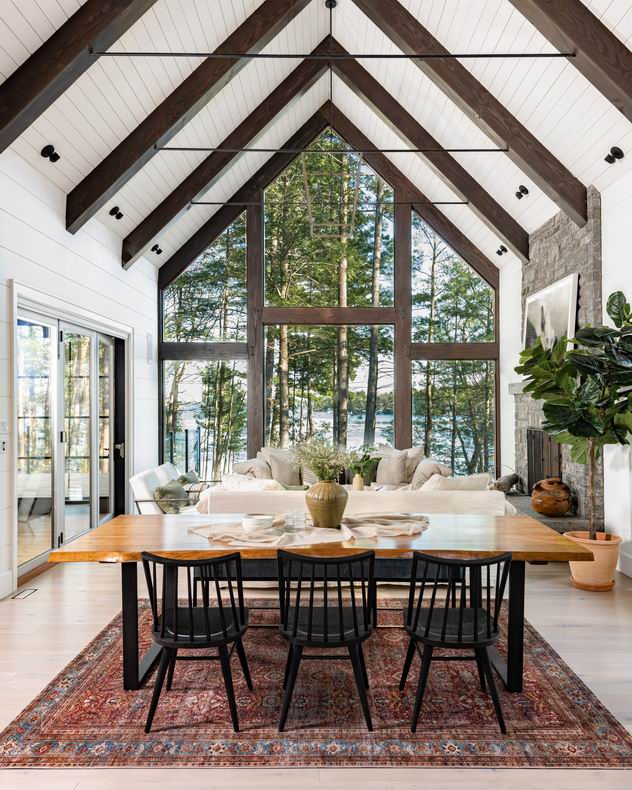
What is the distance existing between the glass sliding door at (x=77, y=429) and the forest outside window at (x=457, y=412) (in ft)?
14.6

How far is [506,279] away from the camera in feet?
27.5

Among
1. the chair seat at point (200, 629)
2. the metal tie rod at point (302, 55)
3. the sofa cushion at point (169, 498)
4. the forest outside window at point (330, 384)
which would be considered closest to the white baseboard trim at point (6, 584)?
the sofa cushion at point (169, 498)

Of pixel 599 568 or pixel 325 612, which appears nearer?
pixel 325 612

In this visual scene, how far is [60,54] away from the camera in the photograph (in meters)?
4.05

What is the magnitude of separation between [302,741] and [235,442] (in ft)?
20.5

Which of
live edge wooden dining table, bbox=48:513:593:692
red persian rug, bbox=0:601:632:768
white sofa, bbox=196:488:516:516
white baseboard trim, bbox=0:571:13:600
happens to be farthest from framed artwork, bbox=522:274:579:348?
white baseboard trim, bbox=0:571:13:600

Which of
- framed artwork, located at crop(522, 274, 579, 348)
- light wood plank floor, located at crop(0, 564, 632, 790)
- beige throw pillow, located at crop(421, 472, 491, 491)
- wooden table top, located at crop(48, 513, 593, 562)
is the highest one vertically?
framed artwork, located at crop(522, 274, 579, 348)

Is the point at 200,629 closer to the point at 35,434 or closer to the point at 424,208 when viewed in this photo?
the point at 35,434

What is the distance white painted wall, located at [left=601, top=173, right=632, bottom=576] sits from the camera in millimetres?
4996

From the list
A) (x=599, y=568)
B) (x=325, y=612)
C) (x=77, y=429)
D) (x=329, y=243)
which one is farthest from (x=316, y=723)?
(x=329, y=243)

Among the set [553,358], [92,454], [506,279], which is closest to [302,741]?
[553,358]

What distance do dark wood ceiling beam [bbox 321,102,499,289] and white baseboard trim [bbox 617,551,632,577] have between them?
180 inches

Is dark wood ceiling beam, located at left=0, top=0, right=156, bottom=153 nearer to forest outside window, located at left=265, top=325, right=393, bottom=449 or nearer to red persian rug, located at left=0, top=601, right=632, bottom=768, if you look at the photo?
red persian rug, located at left=0, top=601, right=632, bottom=768

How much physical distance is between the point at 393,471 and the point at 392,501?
8.31 ft
